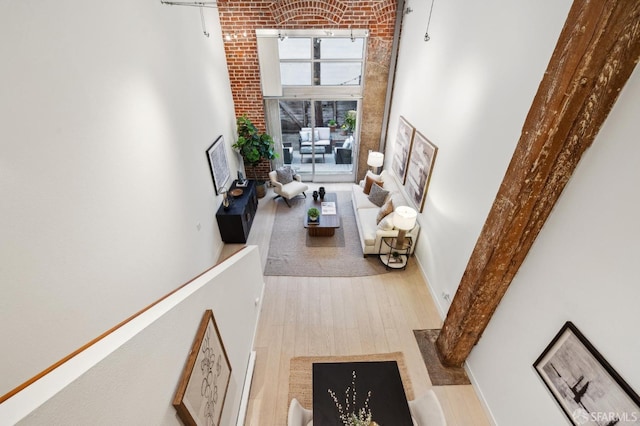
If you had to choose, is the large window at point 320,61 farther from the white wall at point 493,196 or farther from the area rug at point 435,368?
the area rug at point 435,368

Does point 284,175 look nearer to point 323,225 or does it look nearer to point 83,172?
point 323,225

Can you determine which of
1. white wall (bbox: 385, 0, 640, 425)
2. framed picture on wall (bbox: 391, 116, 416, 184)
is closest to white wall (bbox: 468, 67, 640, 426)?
white wall (bbox: 385, 0, 640, 425)

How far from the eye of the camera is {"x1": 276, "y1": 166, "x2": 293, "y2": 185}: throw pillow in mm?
6008

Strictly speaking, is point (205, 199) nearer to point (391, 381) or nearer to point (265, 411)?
point (265, 411)

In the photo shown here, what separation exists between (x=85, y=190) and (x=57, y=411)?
1601 millimetres

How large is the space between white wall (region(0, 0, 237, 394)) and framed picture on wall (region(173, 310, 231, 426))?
78cm

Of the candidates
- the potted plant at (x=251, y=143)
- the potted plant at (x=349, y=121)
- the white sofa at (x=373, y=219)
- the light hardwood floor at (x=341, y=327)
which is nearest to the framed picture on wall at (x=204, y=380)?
the light hardwood floor at (x=341, y=327)

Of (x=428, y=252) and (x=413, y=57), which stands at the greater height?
(x=413, y=57)

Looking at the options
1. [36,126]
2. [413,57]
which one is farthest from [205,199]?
[413,57]

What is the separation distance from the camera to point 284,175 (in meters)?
6.02

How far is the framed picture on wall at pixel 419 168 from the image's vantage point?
3.92 meters

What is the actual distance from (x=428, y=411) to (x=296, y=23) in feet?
19.7

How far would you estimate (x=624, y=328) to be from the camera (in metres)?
1.50

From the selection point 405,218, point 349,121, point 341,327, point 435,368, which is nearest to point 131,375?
point 341,327
